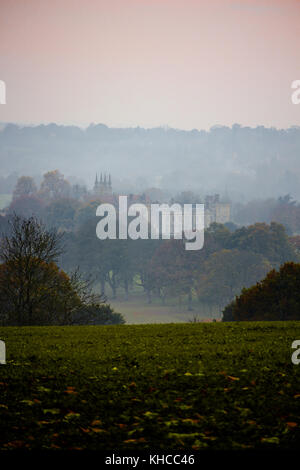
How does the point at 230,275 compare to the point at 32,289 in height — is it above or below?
above

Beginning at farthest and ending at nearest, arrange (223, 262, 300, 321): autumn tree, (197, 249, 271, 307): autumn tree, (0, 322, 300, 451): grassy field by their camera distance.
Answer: (197, 249, 271, 307): autumn tree → (223, 262, 300, 321): autumn tree → (0, 322, 300, 451): grassy field

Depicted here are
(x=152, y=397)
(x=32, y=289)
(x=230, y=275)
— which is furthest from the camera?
(x=230, y=275)

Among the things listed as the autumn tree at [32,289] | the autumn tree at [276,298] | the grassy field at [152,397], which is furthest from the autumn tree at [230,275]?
the grassy field at [152,397]

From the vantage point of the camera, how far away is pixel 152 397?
903cm

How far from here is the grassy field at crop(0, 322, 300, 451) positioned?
7.46 meters

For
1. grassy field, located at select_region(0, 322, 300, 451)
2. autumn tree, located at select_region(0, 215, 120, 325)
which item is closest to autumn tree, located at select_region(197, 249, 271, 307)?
autumn tree, located at select_region(0, 215, 120, 325)

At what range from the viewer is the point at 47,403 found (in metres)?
8.82

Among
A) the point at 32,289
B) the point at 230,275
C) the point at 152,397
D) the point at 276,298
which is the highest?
the point at 230,275

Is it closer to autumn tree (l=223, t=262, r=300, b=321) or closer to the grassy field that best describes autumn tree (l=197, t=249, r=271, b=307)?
autumn tree (l=223, t=262, r=300, b=321)

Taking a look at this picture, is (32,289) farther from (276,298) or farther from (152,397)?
(152,397)

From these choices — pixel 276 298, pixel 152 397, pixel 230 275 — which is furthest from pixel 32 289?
pixel 230 275

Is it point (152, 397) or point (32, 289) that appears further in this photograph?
point (32, 289)
